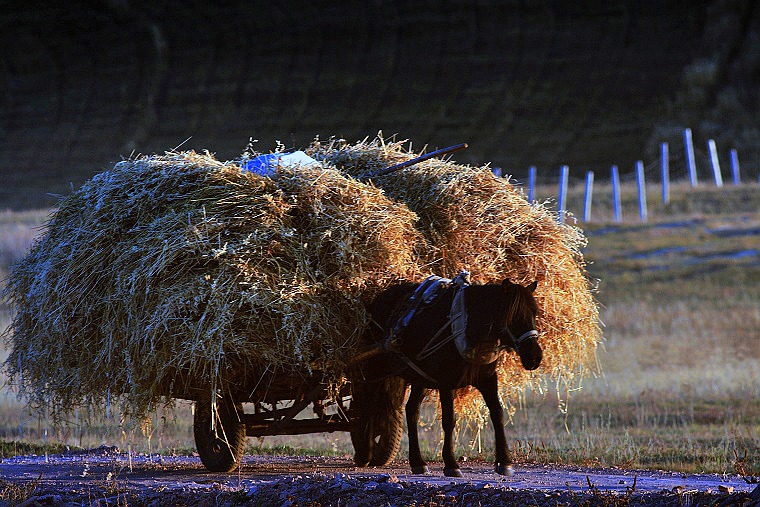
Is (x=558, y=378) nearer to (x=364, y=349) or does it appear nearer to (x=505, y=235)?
(x=505, y=235)

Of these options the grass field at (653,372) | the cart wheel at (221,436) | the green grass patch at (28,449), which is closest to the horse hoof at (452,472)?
the grass field at (653,372)

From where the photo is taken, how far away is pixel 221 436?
10102mm

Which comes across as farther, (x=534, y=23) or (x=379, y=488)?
(x=534, y=23)

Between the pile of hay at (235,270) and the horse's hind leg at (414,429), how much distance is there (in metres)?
0.72

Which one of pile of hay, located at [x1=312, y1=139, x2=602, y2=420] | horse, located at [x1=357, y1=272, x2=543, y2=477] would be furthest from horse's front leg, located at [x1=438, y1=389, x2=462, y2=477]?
pile of hay, located at [x1=312, y1=139, x2=602, y2=420]

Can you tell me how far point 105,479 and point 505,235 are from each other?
13.1 feet

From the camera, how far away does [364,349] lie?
945cm

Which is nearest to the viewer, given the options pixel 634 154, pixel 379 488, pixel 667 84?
pixel 379 488

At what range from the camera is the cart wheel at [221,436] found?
9859 mm

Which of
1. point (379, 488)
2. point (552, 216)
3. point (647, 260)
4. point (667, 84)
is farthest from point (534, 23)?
point (379, 488)

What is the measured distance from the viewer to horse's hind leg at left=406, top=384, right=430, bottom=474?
376 inches

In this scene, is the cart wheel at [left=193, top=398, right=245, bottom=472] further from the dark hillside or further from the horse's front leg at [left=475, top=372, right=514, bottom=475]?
the dark hillside

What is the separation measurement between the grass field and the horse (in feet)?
4.01

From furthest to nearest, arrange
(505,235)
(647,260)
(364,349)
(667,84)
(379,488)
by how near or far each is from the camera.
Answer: (667,84) < (647,260) < (505,235) < (364,349) < (379,488)
